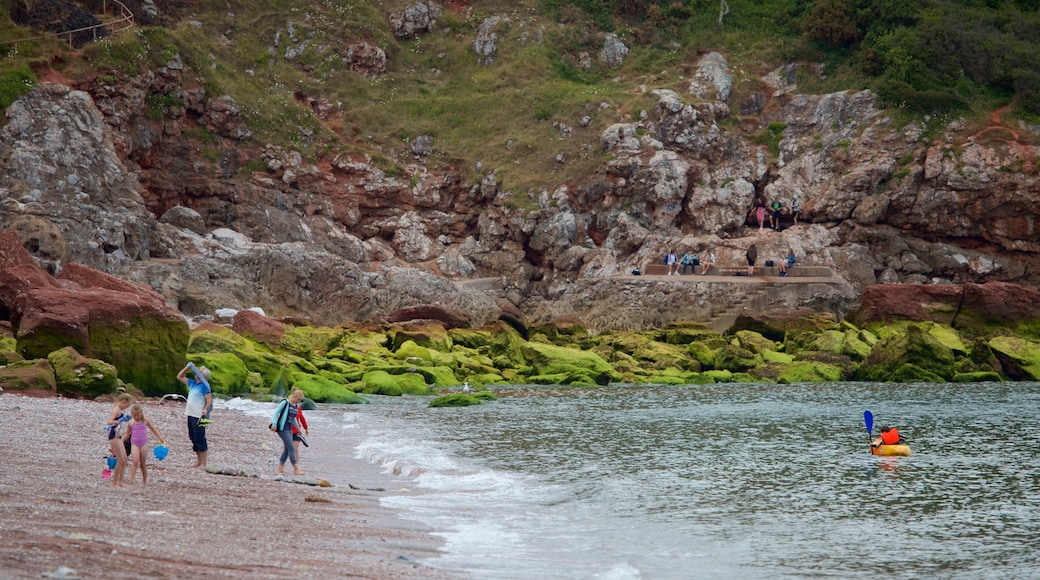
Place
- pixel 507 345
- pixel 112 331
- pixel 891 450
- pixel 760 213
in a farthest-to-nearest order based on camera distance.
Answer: pixel 760 213 → pixel 507 345 → pixel 112 331 → pixel 891 450

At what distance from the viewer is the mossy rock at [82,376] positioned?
18.6 metres

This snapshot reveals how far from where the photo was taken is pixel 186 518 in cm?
912

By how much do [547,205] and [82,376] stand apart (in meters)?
36.8

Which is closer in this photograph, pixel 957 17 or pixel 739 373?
pixel 739 373

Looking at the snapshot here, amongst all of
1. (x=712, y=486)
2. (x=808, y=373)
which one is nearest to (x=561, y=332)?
(x=808, y=373)

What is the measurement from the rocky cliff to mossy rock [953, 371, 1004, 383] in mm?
14029

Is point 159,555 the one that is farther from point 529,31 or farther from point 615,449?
point 529,31

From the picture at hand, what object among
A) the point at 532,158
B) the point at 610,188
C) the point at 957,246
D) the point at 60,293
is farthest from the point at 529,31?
the point at 60,293

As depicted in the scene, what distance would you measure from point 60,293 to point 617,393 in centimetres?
1414

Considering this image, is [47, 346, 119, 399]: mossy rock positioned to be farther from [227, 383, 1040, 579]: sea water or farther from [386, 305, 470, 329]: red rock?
[386, 305, 470, 329]: red rock

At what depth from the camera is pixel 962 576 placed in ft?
29.0

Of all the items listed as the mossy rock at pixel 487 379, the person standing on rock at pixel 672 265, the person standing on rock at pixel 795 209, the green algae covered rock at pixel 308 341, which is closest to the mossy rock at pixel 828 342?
the mossy rock at pixel 487 379

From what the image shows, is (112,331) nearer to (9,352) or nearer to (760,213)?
(9,352)

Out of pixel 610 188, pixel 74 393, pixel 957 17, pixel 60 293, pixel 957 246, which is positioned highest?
pixel 957 17
